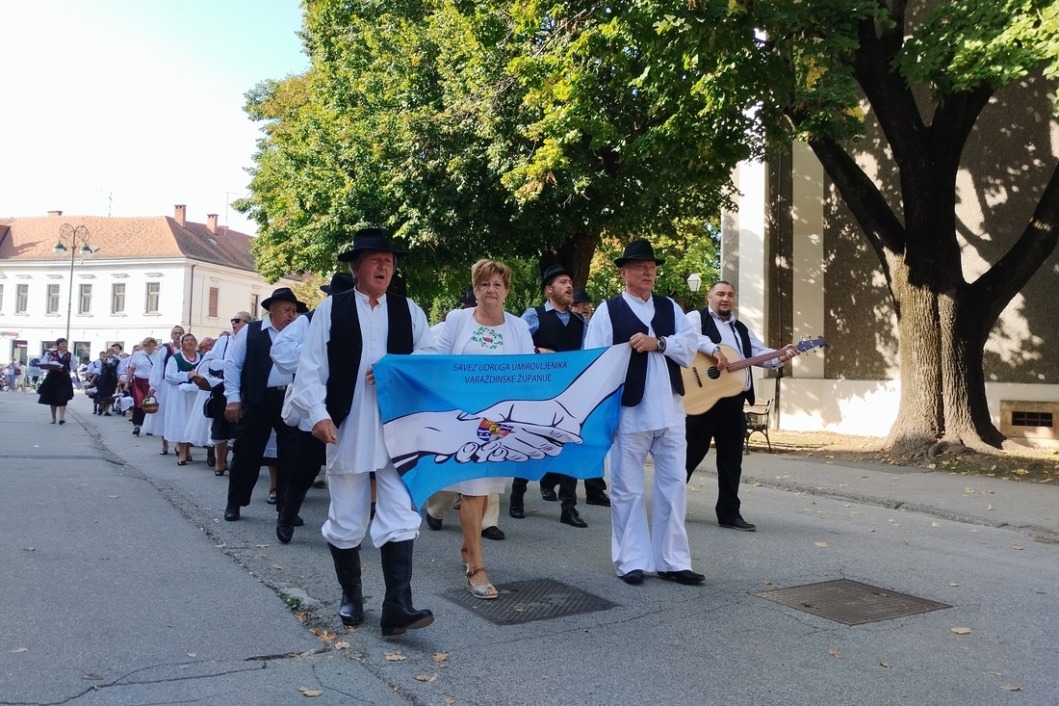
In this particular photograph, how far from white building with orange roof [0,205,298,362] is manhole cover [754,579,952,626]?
2590 inches

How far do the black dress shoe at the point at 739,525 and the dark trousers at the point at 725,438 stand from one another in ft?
0.10

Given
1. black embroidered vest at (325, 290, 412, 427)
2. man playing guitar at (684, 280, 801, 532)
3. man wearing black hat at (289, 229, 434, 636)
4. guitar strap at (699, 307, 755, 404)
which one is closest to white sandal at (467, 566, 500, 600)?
man wearing black hat at (289, 229, 434, 636)

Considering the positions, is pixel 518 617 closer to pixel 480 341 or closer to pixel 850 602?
pixel 480 341

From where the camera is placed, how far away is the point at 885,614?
17.9ft

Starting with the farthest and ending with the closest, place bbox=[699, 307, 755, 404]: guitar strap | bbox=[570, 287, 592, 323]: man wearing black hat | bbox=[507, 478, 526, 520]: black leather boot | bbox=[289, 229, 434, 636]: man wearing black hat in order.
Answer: bbox=[570, 287, 592, 323]: man wearing black hat < bbox=[507, 478, 526, 520]: black leather boot < bbox=[699, 307, 755, 404]: guitar strap < bbox=[289, 229, 434, 636]: man wearing black hat

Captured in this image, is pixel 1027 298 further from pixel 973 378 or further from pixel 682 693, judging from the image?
pixel 682 693

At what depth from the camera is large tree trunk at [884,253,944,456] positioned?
1455 cm

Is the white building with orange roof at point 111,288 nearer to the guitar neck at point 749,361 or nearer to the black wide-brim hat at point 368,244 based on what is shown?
the guitar neck at point 749,361

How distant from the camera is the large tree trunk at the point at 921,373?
1455cm

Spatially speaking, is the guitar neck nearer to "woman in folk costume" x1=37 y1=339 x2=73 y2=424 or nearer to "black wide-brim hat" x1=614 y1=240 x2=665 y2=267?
"black wide-brim hat" x1=614 y1=240 x2=665 y2=267

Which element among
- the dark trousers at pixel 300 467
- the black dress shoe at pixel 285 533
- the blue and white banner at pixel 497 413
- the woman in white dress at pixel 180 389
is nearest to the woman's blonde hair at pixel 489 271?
the blue and white banner at pixel 497 413

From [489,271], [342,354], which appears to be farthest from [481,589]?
[489,271]

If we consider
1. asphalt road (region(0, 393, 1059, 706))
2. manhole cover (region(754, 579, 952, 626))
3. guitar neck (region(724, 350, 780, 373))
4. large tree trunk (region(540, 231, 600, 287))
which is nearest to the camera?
asphalt road (region(0, 393, 1059, 706))

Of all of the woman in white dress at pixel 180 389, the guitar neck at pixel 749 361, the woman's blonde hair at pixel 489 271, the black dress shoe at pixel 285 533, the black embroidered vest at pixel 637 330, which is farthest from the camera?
the woman in white dress at pixel 180 389
